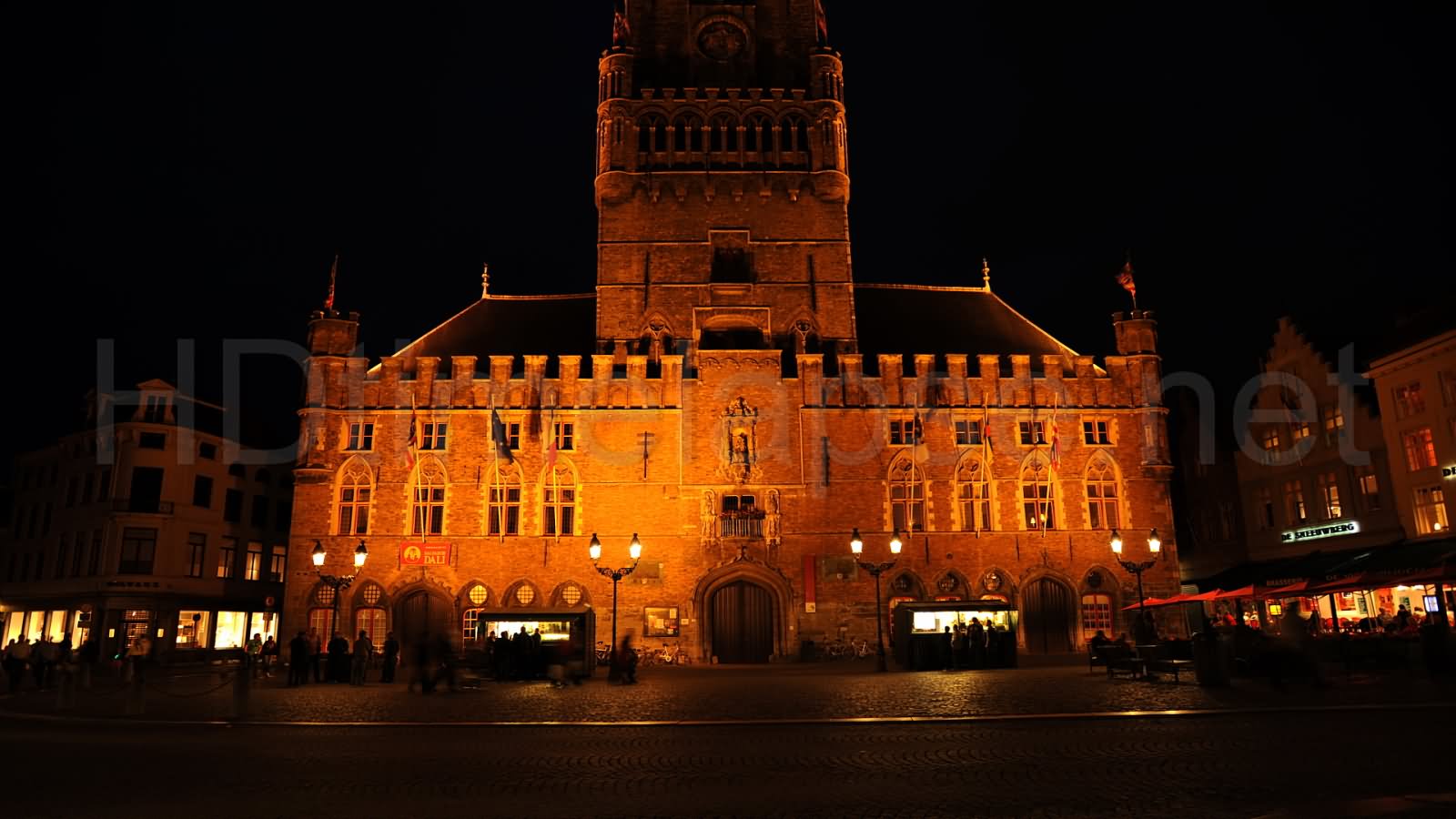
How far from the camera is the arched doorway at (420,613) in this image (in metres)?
32.2

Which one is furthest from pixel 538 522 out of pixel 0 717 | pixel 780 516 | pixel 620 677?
pixel 0 717

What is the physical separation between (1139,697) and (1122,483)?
18739 mm

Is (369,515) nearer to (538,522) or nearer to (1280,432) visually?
(538,522)

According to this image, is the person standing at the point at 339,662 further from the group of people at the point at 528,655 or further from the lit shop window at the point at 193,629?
the lit shop window at the point at 193,629

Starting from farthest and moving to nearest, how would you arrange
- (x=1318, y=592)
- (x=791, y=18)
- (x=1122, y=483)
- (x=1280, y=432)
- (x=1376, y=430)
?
1. (x=791, y=18)
2. (x=1280, y=432)
3. (x=1122, y=483)
4. (x=1376, y=430)
5. (x=1318, y=592)

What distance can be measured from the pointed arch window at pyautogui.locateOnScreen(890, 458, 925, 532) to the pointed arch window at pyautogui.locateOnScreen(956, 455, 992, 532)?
1.41m

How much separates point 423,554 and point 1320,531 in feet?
105

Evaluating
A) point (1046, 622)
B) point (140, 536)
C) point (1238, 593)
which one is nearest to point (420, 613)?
point (140, 536)

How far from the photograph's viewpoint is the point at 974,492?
33.8m

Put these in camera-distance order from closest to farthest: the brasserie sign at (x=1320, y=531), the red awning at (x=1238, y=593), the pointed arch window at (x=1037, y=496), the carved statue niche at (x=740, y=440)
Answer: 1. the red awning at (x=1238, y=593)
2. the brasserie sign at (x=1320, y=531)
3. the carved statue niche at (x=740, y=440)
4. the pointed arch window at (x=1037, y=496)

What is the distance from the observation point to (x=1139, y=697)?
54.7 feet

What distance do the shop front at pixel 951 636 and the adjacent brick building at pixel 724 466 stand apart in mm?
6496

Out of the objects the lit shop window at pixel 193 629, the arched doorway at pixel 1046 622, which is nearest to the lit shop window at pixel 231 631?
the lit shop window at pixel 193 629

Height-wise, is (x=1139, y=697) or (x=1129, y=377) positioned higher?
(x=1129, y=377)
